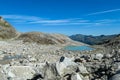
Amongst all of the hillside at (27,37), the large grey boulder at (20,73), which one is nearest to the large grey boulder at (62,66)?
the large grey boulder at (20,73)

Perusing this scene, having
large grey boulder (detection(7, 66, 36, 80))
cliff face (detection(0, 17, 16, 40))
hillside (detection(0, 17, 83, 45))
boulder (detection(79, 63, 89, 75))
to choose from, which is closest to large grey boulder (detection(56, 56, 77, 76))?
boulder (detection(79, 63, 89, 75))

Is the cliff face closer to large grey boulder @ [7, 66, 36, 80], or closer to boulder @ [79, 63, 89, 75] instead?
large grey boulder @ [7, 66, 36, 80]

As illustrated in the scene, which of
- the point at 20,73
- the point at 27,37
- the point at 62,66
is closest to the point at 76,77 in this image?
the point at 62,66

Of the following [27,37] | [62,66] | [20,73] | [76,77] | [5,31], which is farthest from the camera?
[5,31]

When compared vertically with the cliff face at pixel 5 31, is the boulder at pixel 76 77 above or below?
below

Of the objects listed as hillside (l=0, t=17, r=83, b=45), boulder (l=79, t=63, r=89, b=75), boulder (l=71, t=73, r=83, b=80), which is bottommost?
boulder (l=71, t=73, r=83, b=80)

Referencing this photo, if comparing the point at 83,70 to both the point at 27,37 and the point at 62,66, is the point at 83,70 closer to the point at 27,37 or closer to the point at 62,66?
the point at 62,66

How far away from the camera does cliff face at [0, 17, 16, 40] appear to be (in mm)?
102050

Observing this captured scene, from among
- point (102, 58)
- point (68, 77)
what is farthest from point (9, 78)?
point (102, 58)

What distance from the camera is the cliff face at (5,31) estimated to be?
102 metres

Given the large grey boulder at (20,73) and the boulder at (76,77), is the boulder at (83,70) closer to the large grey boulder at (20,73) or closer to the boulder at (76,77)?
the boulder at (76,77)

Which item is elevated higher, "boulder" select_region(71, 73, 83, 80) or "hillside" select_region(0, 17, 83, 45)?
"hillside" select_region(0, 17, 83, 45)

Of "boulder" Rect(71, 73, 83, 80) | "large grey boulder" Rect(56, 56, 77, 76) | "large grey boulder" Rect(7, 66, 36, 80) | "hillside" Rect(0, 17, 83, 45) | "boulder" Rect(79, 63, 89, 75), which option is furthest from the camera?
"hillside" Rect(0, 17, 83, 45)

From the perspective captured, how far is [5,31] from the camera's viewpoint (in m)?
107
